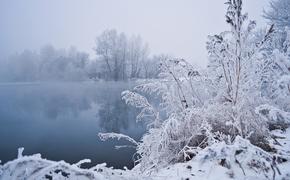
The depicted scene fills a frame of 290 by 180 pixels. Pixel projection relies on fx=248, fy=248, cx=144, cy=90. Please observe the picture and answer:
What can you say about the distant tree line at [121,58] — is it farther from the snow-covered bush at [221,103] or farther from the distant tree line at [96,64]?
the snow-covered bush at [221,103]

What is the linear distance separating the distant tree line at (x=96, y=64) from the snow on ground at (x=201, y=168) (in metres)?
44.9

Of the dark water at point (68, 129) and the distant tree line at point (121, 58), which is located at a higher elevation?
the distant tree line at point (121, 58)

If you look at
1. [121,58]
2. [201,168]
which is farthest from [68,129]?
[121,58]

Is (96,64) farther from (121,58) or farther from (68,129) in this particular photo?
(68,129)

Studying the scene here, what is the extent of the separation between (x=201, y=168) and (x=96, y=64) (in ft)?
170

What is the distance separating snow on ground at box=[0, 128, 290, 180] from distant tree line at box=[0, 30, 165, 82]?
4487 cm

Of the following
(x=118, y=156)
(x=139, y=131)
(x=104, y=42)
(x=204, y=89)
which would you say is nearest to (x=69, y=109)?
(x=139, y=131)

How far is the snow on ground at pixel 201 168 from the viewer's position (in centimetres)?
167

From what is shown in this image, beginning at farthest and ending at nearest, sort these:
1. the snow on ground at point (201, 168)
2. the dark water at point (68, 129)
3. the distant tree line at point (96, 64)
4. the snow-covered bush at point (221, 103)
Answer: the distant tree line at point (96, 64)
the dark water at point (68, 129)
the snow-covered bush at point (221, 103)
the snow on ground at point (201, 168)

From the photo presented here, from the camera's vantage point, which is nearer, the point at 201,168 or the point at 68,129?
the point at 201,168

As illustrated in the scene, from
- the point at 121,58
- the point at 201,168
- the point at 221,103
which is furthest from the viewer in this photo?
the point at 121,58

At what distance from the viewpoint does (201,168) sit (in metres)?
2.80

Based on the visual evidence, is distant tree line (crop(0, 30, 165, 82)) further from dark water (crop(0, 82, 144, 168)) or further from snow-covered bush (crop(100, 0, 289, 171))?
snow-covered bush (crop(100, 0, 289, 171))

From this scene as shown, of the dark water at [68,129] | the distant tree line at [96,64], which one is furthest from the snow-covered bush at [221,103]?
the distant tree line at [96,64]
